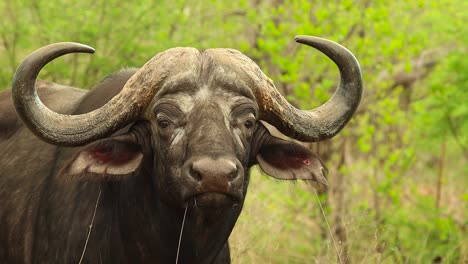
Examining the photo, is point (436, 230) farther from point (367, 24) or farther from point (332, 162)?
point (367, 24)

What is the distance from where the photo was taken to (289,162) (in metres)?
5.59

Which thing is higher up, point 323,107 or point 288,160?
point 323,107

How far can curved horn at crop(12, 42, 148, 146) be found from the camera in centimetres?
516

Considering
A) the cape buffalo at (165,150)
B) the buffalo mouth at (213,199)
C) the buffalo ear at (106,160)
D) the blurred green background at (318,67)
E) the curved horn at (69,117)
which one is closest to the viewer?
the buffalo mouth at (213,199)

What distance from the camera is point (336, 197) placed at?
11.0 m

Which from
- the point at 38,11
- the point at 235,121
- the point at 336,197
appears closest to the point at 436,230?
the point at 336,197

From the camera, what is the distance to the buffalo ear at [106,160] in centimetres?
532

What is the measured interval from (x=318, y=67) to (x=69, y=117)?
16.5 feet

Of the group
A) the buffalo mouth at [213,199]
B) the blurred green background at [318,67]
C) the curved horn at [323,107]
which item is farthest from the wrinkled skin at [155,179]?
the blurred green background at [318,67]

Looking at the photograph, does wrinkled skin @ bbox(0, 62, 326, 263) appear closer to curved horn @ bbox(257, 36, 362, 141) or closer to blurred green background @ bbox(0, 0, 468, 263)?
curved horn @ bbox(257, 36, 362, 141)

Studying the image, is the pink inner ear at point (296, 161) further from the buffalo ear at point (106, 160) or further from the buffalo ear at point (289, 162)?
the buffalo ear at point (106, 160)

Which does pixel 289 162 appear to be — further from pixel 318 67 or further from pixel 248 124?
pixel 318 67

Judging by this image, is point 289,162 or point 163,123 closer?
point 163,123

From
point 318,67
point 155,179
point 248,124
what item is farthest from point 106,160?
point 318,67
